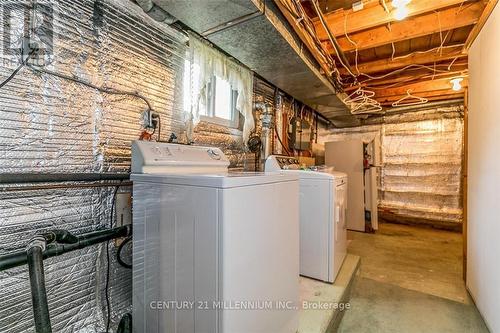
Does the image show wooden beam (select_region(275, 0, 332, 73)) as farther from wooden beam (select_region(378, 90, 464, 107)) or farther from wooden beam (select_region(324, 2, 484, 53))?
wooden beam (select_region(378, 90, 464, 107))

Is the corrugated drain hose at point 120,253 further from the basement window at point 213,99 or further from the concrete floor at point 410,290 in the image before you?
the concrete floor at point 410,290

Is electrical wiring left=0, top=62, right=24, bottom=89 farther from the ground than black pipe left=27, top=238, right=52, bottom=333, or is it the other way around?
electrical wiring left=0, top=62, right=24, bottom=89

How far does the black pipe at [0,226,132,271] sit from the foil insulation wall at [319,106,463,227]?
526cm

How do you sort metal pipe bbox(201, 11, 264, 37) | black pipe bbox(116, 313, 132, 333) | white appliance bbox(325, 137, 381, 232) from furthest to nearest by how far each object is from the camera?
white appliance bbox(325, 137, 381, 232), metal pipe bbox(201, 11, 264, 37), black pipe bbox(116, 313, 132, 333)

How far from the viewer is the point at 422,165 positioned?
4.87 m

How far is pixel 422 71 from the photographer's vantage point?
3.50 m

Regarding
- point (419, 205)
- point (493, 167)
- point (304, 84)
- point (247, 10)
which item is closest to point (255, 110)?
point (304, 84)

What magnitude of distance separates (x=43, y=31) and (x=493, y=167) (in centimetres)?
289

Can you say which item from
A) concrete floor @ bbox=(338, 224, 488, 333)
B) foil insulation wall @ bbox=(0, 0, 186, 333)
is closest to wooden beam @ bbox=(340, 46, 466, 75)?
concrete floor @ bbox=(338, 224, 488, 333)

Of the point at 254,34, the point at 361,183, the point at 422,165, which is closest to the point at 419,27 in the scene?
the point at 254,34

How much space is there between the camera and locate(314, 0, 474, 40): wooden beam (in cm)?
192

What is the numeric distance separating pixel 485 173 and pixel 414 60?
1.71 metres

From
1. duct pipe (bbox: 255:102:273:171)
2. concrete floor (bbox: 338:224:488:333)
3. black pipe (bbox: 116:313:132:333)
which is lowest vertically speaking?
concrete floor (bbox: 338:224:488:333)

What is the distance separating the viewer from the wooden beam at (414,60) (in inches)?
108
